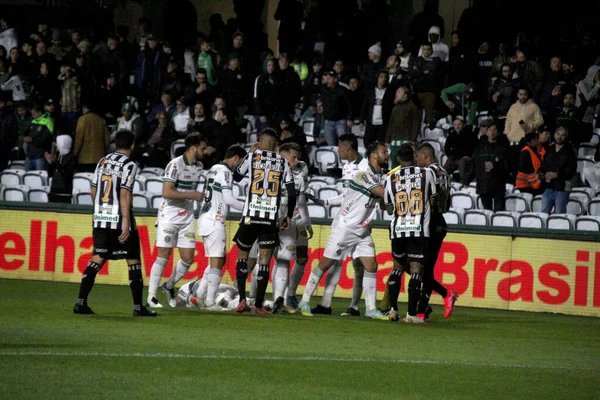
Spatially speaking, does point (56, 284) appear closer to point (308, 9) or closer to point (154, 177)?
point (154, 177)

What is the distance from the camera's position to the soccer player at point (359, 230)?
12734 millimetres

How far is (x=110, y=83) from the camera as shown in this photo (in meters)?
22.2

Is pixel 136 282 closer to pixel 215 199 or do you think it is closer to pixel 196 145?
pixel 215 199

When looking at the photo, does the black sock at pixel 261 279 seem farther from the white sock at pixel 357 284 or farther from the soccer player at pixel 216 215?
the white sock at pixel 357 284

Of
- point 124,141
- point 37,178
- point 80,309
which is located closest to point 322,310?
point 80,309

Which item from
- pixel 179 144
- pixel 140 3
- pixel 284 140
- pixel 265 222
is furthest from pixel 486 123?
pixel 140 3

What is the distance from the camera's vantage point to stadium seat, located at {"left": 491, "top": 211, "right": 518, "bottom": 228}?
651 inches

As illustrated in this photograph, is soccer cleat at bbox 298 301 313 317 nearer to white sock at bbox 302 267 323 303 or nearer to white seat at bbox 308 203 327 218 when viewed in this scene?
white sock at bbox 302 267 323 303

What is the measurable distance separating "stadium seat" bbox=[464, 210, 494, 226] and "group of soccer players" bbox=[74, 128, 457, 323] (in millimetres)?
3875

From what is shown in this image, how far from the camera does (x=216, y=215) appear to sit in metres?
12.9

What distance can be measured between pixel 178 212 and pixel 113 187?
5.72 ft

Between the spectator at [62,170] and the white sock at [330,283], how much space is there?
24.9 ft

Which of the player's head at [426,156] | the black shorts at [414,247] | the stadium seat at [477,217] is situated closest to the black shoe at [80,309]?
the black shorts at [414,247]

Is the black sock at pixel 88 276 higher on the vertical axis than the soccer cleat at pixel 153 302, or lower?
higher
